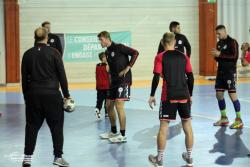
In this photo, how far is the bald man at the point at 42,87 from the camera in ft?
25.1

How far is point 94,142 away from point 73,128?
64.4 inches

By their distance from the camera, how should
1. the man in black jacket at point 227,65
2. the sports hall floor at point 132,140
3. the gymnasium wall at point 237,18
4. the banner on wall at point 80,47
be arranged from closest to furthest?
the sports hall floor at point 132,140 → the man in black jacket at point 227,65 → the banner on wall at point 80,47 → the gymnasium wall at point 237,18

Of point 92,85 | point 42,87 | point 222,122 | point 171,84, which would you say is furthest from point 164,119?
point 92,85

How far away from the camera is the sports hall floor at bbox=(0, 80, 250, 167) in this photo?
8453 mm

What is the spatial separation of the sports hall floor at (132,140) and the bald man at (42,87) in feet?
2.49

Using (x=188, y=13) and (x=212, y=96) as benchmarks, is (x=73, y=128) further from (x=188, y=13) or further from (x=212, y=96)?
(x=188, y=13)

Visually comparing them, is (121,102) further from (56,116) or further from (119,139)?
(56,116)

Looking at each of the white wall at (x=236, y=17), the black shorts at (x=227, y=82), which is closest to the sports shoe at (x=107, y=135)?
the black shorts at (x=227, y=82)

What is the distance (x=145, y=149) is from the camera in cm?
930

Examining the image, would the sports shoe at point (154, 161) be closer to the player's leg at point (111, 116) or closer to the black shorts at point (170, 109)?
the black shorts at point (170, 109)

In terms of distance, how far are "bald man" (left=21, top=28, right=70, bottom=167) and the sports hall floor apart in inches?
29.8

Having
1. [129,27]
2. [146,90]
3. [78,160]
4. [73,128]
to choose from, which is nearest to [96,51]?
[129,27]

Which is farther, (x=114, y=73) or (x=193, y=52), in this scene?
(x=193, y=52)

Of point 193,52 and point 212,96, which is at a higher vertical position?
point 193,52
